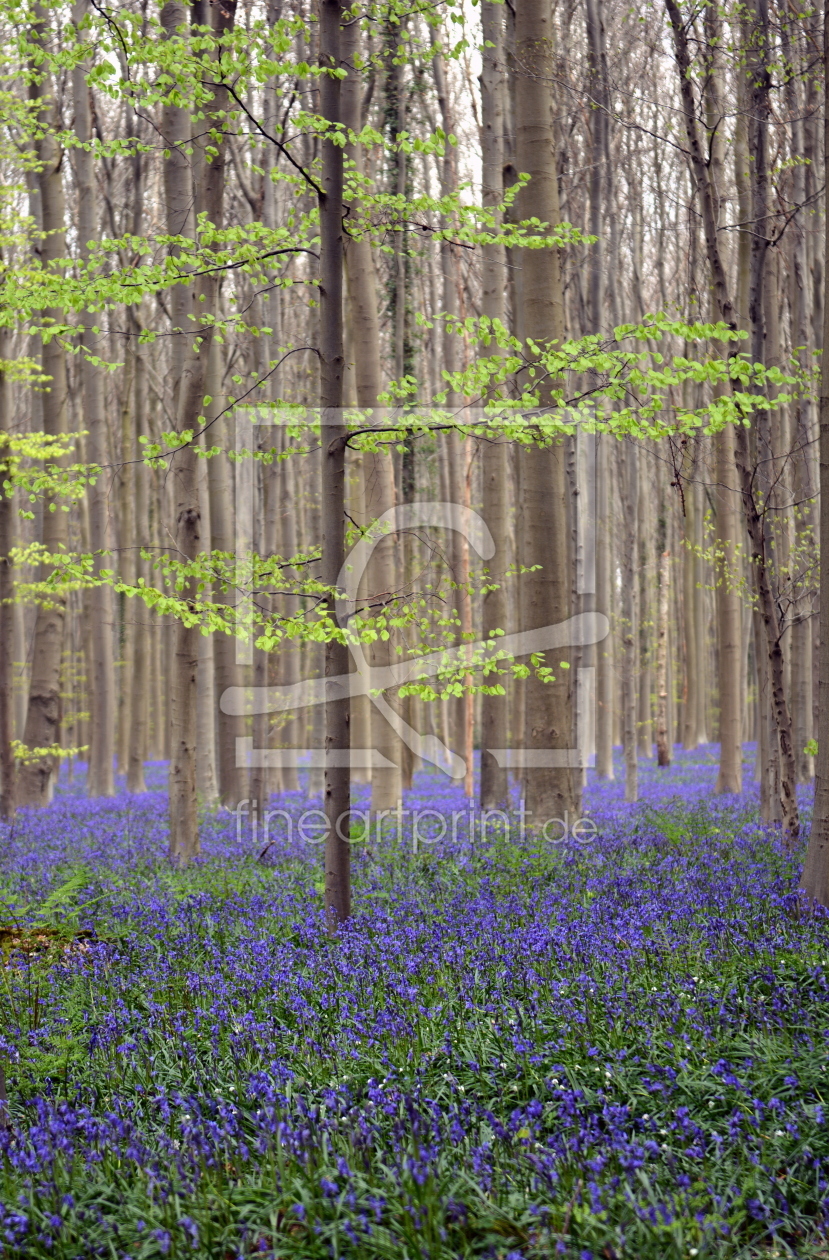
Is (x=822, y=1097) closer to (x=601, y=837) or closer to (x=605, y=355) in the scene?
(x=605, y=355)

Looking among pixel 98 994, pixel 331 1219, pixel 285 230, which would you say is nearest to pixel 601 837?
pixel 98 994

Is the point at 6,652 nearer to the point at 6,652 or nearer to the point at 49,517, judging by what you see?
the point at 6,652

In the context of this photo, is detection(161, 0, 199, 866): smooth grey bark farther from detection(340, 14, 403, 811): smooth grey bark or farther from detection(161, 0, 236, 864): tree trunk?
detection(340, 14, 403, 811): smooth grey bark

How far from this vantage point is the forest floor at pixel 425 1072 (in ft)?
10.6

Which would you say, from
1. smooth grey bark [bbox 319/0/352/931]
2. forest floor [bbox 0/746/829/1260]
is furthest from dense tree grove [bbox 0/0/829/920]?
forest floor [bbox 0/746/829/1260]

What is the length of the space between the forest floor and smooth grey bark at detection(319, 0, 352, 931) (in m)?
0.67

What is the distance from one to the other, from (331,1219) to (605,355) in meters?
4.86

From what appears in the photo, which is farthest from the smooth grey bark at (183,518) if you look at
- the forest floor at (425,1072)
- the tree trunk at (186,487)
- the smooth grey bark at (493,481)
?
the smooth grey bark at (493,481)

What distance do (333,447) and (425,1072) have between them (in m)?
3.99

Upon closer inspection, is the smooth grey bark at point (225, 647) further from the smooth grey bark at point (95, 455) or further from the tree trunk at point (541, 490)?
the tree trunk at point (541, 490)

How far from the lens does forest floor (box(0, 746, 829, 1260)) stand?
3.23 metres

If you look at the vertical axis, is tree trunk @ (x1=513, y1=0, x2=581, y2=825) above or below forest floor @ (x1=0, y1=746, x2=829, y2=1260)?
above

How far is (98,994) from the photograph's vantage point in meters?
5.69

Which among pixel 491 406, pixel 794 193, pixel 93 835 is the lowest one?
pixel 93 835
